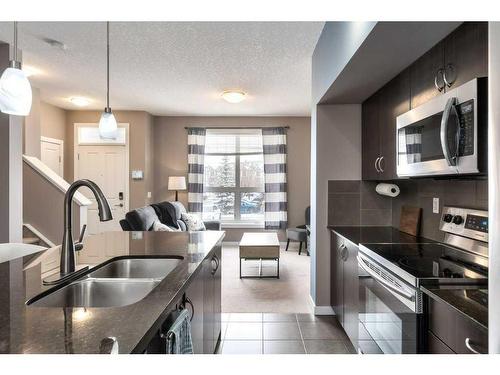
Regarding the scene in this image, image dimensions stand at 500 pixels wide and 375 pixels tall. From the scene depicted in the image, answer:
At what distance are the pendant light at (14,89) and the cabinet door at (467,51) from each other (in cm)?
200

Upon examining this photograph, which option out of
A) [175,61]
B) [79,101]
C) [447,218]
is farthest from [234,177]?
[447,218]

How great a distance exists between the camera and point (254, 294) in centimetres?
358

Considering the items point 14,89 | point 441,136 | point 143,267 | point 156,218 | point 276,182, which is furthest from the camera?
point 276,182

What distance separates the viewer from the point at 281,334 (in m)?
2.62

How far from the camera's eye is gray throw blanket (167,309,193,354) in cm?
97

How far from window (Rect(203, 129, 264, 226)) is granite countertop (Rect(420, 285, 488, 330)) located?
5397 millimetres

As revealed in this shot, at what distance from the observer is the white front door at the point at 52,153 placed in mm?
5693

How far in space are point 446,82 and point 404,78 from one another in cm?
56

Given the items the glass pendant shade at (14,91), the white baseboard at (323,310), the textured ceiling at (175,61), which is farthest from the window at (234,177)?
the glass pendant shade at (14,91)

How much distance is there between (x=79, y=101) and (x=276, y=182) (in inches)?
148

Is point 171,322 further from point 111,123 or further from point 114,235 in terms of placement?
point 111,123

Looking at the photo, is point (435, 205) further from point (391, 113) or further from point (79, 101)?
point (79, 101)

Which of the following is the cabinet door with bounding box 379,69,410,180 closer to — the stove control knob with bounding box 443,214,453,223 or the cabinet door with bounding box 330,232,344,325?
the stove control knob with bounding box 443,214,453,223

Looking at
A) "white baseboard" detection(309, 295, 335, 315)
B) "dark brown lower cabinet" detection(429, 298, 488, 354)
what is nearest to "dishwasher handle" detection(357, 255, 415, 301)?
"dark brown lower cabinet" detection(429, 298, 488, 354)
